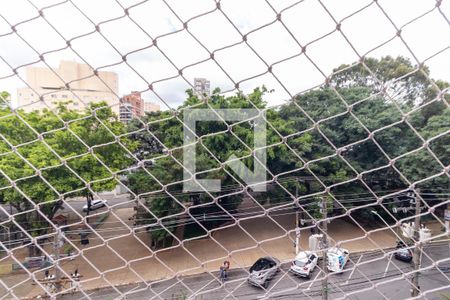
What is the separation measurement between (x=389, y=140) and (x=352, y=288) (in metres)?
2.07

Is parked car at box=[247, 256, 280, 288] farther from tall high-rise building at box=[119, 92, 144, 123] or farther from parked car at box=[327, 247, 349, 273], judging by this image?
tall high-rise building at box=[119, 92, 144, 123]

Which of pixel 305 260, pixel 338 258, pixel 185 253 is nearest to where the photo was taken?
pixel 305 260

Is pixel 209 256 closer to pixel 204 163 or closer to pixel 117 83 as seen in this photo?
pixel 204 163

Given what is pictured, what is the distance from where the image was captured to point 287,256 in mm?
4773

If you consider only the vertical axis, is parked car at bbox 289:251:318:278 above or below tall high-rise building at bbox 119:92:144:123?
below

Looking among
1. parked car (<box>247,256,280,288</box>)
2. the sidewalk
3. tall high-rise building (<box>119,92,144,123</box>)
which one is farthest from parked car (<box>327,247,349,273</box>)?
the sidewalk

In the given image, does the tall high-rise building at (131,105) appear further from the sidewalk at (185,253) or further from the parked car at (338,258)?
the sidewalk at (185,253)

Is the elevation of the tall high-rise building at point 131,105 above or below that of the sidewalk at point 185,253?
above

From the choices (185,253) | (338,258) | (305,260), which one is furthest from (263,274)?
(185,253)

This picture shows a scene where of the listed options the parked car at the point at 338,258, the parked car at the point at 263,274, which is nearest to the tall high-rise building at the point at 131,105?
the parked car at the point at 263,274

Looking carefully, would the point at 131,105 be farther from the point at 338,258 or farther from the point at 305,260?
the point at 338,258

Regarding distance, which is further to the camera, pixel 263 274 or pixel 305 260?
pixel 263 274

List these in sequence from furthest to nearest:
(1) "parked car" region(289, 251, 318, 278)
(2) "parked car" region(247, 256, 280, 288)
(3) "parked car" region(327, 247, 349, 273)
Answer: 1. (3) "parked car" region(327, 247, 349, 273)
2. (2) "parked car" region(247, 256, 280, 288)
3. (1) "parked car" region(289, 251, 318, 278)

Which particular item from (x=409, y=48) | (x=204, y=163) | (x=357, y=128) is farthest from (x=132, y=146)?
(x=409, y=48)
